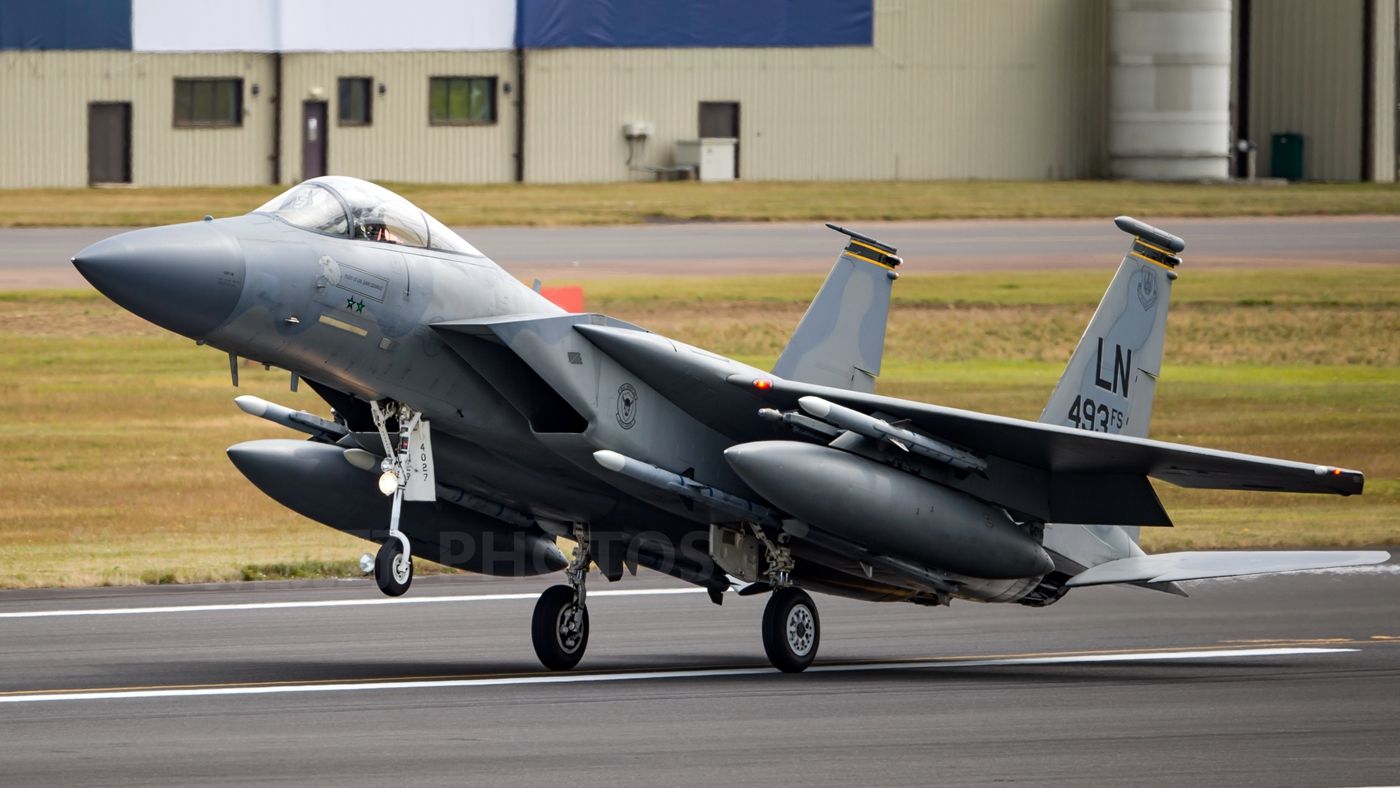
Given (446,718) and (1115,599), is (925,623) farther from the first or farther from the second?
(446,718)

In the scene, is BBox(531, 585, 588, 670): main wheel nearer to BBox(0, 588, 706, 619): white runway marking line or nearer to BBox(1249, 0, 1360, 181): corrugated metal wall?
BBox(0, 588, 706, 619): white runway marking line

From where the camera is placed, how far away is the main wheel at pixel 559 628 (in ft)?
47.0

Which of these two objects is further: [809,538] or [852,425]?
[809,538]

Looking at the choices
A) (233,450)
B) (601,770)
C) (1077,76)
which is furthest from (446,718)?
(1077,76)

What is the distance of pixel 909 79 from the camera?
5562cm

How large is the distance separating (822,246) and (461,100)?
16.6 metres

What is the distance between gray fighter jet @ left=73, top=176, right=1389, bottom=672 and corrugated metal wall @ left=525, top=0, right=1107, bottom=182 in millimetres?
39662

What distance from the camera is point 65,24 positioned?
169 feet

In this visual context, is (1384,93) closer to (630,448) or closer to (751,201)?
(751,201)

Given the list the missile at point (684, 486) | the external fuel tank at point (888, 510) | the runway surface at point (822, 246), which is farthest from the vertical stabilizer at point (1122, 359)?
the runway surface at point (822, 246)

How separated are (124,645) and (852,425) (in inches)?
244

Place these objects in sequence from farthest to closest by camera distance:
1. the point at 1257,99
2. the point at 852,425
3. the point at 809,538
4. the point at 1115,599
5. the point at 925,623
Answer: the point at 1257,99 < the point at 1115,599 < the point at 925,623 < the point at 809,538 < the point at 852,425

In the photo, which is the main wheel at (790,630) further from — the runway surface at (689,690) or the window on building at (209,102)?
the window on building at (209,102)

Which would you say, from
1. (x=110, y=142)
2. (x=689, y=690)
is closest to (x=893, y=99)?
(x=110, y=142)
